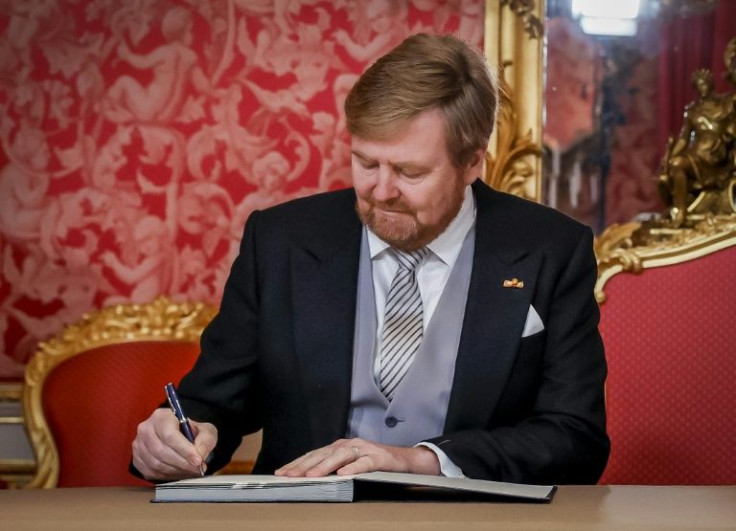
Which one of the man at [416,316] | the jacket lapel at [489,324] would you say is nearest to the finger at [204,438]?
the man at [416,316]

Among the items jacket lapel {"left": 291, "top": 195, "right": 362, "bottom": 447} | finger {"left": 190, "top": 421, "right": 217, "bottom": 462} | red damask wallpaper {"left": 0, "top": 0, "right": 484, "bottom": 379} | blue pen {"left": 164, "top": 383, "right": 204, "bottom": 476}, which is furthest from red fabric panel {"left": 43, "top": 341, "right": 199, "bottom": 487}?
blue pen {"left": 164, "top": 383, "right": 204, "bottom": 476}

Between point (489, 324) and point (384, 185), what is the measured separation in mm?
324

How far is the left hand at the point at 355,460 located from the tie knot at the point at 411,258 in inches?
17.8

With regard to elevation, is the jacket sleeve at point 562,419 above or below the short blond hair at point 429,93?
below

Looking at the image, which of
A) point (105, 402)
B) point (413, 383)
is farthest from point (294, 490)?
point (105, 402)

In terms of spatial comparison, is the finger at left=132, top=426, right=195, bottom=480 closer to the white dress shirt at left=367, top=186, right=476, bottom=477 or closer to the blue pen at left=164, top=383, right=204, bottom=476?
the blue pen at left=164, top=383, right=204, bottom=476

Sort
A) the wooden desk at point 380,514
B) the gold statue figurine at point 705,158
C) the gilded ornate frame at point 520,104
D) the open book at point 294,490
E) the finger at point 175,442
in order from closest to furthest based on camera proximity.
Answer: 1. the wooden desk at point 380,514
2. the open book at point 294,490
3. the finger at point 175,442
4. the gold statue figurine at point 705,158
5. the gilded ornate frame at point 520,104

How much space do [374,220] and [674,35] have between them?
1.43 m

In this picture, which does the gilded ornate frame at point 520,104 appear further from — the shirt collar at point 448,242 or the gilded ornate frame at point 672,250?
the shirt collar at point 448,242

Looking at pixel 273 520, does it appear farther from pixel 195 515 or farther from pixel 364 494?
pixel 364 494

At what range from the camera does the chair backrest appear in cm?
283

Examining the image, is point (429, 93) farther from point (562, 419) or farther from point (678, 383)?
point (678, 383)

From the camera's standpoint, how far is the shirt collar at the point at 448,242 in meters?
2.22

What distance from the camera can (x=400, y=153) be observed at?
202 centimetres
